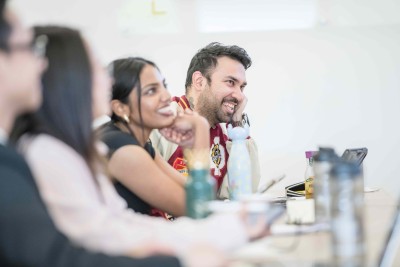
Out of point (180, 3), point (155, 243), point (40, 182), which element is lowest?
point (155, 243)

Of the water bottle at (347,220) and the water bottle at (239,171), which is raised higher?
the water bottle at (347,220)

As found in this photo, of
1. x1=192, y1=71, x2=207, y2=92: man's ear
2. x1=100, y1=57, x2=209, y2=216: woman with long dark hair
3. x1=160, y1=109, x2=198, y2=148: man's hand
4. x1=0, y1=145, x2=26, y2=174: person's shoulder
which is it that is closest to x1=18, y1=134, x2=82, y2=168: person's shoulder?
x1=0, y1=145, x2=26, y2=174: person's shoulder

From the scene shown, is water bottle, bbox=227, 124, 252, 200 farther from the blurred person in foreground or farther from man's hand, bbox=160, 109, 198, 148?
the blurred person in foreground

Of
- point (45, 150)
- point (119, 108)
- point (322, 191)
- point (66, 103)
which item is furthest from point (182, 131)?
point (45, 150)

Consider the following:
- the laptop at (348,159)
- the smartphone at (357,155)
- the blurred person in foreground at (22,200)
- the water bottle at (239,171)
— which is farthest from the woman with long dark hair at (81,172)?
the smartphone at (357,155)

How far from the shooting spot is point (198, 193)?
5.01ft

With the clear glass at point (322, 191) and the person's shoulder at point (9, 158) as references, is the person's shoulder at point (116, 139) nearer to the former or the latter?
the clear glass at point (322, 191)

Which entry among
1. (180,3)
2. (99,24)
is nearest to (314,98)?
(180,3)

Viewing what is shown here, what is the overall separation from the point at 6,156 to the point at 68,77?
33 centimetres

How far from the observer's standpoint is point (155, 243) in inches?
48.7

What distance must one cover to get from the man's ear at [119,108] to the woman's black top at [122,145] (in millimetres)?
57

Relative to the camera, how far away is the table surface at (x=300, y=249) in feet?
4.18

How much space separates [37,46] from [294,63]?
3422 millimetres

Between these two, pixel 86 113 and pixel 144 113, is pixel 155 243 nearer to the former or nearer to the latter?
pixel 86 113
